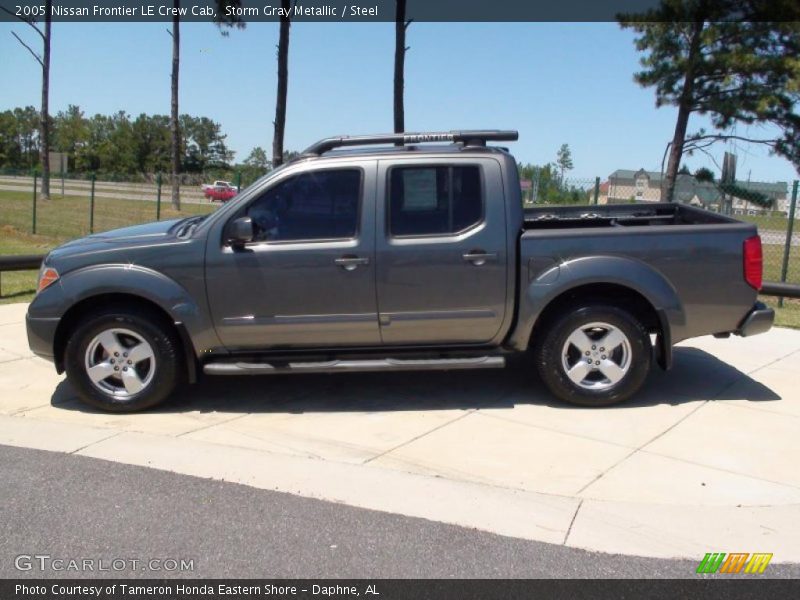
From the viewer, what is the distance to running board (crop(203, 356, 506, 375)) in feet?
18.6

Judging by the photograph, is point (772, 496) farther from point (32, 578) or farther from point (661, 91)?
point (661, 91)

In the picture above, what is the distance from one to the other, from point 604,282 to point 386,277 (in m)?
1.62

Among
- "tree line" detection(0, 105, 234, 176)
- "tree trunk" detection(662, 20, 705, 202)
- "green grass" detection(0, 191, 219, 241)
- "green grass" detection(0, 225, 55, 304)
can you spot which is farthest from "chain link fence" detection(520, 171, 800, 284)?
"tree line" detection(0, 105, 234, 176)

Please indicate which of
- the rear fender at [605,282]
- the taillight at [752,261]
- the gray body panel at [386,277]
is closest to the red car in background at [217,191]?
the gray body panel at [386,277]

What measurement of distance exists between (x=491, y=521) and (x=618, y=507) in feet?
2.47

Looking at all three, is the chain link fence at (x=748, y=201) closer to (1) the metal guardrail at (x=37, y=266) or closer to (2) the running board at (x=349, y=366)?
(1) the metal guardrail at (x=37, y=266)

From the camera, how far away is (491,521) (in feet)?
13.3

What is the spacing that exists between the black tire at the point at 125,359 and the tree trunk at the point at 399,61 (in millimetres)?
12789

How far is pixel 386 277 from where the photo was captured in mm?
5629

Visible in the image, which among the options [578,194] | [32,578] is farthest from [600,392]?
[578,194]

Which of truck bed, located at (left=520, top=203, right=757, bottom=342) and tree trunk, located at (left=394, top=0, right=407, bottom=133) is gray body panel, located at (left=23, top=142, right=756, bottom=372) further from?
tree trunk, located at (left=394, top=0, right=407, bottom=133)

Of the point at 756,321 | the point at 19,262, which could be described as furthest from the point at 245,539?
the point at 19,262
